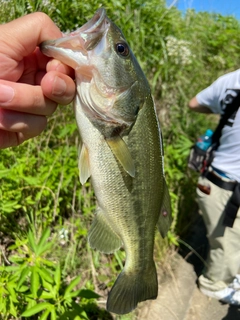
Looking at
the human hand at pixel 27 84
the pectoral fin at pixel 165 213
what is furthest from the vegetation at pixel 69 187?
the human hand at pixel 27 84

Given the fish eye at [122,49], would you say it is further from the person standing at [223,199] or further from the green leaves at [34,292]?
the person standing at [223,199]

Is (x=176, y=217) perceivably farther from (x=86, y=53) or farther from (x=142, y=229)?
(x=86, y=53)

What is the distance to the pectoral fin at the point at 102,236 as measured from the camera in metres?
1.62

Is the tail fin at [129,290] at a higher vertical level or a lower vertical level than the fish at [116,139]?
lower

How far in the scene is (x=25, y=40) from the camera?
1.30 metres

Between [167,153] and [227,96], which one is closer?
[227,96]

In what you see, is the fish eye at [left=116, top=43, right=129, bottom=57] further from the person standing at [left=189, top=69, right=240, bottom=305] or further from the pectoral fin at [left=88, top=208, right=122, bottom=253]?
the person standing at [left=189, top=69, right=240, bottom=305]

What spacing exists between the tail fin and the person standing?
129cm

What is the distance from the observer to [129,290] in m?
1.74

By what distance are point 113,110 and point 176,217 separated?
2443mm

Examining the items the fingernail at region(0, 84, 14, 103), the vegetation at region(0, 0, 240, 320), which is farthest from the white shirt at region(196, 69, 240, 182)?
the fingernail at region(0, 84, 14, 103)

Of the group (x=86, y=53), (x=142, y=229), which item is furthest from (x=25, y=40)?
(x=142, y=229)

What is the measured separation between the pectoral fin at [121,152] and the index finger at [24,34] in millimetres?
510

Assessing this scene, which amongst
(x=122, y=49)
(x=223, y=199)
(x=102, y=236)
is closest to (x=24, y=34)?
(x=122, y=49)
